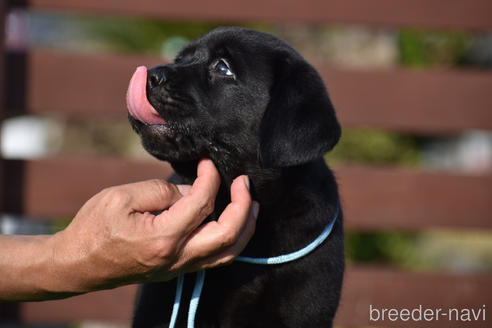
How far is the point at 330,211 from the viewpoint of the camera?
1917 mm

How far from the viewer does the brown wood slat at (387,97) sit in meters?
3.22

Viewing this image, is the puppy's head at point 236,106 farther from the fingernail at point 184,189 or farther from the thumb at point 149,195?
the thumb at point 149,195

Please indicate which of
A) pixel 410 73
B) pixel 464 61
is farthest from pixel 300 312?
pixel 464 61

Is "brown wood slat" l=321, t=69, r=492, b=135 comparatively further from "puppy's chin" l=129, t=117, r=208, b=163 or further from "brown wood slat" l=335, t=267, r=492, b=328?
"puppy's chin" l=129, t=117, r=208, b=163

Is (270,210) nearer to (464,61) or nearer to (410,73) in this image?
(410,73)

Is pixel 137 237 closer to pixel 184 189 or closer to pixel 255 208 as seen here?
pixel 184 189

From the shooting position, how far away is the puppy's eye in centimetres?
195

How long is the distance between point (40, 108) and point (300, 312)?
200 cm

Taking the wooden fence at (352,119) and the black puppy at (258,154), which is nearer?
the black puppy at (258,154)

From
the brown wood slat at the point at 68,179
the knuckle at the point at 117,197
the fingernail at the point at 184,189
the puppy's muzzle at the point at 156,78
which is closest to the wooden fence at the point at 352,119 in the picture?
the brown wood slat at the point at 68,179

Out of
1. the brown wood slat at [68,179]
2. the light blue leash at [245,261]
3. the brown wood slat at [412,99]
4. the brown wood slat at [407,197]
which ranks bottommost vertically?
the brown wood slat at [407,197]

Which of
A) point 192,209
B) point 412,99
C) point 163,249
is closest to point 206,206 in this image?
point 192,209

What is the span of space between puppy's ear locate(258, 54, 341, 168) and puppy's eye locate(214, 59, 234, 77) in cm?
16

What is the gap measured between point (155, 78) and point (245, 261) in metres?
0.61
